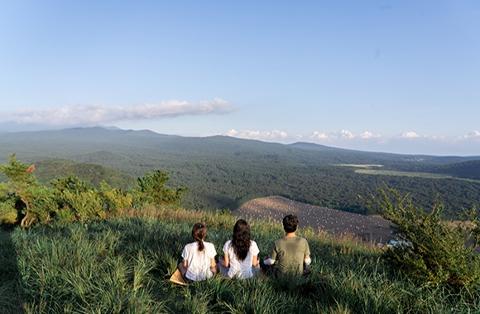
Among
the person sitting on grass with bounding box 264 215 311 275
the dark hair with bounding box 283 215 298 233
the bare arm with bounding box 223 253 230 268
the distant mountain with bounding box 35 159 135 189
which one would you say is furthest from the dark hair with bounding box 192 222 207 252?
the distant mountain with bounding box 35 159 135 189

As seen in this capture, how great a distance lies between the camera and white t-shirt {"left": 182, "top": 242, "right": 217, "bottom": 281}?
18.5 feet

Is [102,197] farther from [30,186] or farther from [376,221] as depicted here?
[376,221]

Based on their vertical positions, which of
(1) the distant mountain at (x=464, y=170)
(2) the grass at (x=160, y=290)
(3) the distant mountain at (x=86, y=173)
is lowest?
(3) the distant mountain at (x=86, y=173)

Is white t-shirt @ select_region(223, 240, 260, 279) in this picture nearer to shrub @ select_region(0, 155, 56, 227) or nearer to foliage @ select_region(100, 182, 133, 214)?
foliage @ select_region(100, 182, 133, 214)

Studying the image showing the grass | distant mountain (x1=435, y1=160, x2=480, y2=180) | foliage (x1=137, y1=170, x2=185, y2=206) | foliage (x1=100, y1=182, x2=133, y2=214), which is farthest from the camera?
distant mountain (x1=435, y1=160, x2=480, y2=180)

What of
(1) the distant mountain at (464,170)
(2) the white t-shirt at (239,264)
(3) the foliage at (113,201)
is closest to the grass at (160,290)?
(2) the white t-shirt at (239,264)

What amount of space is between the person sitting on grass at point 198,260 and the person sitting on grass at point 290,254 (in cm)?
91

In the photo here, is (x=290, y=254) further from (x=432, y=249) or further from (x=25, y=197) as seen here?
(x=25, y=197)

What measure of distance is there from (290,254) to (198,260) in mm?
1303

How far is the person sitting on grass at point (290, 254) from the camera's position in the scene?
5961 mm

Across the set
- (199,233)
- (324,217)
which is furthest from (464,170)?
(199,233)

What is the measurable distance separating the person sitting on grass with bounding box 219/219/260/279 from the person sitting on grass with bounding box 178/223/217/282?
8.0 inches

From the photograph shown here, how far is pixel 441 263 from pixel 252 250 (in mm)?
2647

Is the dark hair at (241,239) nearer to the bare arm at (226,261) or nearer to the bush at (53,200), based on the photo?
the bare arm at (226,261)
